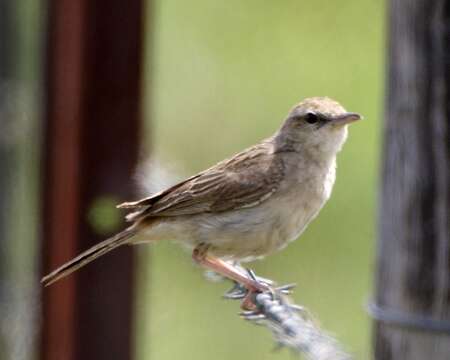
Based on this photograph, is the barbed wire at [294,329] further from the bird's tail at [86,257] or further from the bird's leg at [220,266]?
the bird's tail at [86,257]

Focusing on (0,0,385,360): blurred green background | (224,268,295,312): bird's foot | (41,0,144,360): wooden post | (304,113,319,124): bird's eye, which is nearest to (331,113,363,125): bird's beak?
(304,113,319,124): bird's eye

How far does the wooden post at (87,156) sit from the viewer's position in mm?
A: 6379

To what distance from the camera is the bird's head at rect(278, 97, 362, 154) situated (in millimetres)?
6289

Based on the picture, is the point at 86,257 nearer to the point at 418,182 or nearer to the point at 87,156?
the point at 87,156

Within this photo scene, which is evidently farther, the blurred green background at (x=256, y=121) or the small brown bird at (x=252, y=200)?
the blurred green background at (x=256, y=121)

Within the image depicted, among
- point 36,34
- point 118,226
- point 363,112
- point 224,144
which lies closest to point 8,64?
point 36,34

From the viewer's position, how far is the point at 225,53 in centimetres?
1211

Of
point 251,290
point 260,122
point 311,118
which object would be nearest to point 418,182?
point 251,290

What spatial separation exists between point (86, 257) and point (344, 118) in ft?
4.30

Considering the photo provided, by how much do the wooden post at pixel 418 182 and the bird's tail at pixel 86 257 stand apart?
2.31 m

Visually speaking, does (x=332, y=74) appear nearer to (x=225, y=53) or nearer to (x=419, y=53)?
(x=225, y=53)

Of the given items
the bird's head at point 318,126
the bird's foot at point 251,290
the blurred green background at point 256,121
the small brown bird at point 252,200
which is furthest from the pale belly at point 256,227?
the blurred green background at point 256,121

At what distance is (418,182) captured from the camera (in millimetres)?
3863

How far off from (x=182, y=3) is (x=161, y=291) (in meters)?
2.94
